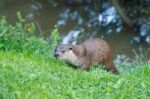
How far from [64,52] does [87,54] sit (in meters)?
0.42

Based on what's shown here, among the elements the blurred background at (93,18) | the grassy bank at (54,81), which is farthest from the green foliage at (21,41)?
the blurred background at (93,18)

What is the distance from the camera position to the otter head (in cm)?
707

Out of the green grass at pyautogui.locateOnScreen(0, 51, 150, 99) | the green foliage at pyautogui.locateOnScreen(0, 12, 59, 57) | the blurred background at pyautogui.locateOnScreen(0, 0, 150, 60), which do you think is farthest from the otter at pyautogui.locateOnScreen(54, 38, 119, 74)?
the blurred background at pyautogui.locateOnScreen(0, 0, 150, 60)

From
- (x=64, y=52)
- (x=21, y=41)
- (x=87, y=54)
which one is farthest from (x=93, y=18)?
(x=64, y=52)

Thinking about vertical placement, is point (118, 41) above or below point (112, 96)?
above

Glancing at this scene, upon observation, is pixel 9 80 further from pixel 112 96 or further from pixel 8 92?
pixel 112 96

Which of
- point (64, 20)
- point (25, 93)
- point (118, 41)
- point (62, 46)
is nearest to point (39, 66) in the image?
point (62, 46)

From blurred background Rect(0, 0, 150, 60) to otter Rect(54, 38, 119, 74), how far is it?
548cm

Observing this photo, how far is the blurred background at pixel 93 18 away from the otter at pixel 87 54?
548 centimetres

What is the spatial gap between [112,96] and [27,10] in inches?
433

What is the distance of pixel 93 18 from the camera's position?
15.9m

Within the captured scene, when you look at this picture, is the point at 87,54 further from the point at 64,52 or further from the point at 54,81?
the point at 54,81

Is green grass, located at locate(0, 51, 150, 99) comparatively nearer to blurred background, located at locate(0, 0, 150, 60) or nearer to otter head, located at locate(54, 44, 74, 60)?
otter head, located at locate(54, 44, 74, 60)

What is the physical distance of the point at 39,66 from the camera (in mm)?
6449
